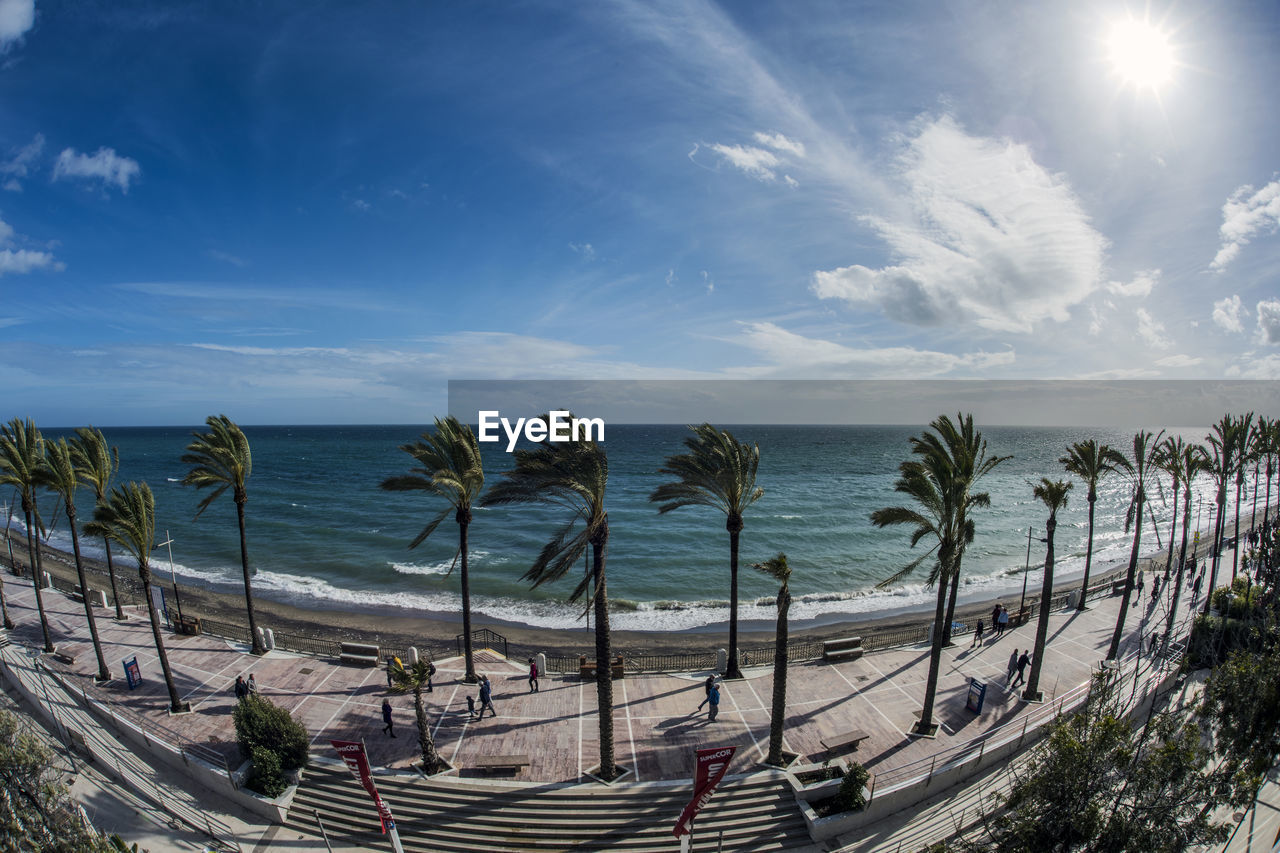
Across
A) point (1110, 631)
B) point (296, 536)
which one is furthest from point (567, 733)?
point (296, 536)

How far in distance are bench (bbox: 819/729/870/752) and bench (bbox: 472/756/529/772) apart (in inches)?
328

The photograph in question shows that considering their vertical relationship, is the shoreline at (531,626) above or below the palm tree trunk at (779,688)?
below

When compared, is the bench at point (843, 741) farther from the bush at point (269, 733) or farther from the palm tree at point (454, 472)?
the bush at point (269, 733)

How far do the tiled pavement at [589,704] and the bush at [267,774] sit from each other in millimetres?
1295

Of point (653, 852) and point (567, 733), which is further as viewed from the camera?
point (567, 733)

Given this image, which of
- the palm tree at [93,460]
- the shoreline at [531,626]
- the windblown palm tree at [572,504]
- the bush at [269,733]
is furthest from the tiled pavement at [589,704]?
the palm tree at [93,460]

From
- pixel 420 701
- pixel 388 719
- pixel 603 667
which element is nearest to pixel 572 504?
pixel 603 667

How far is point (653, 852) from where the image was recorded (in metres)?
13.3

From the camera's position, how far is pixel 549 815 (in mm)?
14016

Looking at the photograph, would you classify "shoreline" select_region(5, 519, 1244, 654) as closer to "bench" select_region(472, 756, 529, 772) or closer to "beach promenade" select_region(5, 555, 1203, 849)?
"beach promenade" select_region(5, 555, 1203, 849)

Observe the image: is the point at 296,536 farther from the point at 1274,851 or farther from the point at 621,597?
the point at 1274,851

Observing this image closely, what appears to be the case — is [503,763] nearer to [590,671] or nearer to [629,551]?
[590,671]

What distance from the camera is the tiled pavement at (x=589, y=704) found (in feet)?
53.1

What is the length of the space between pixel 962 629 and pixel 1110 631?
6.91 m
